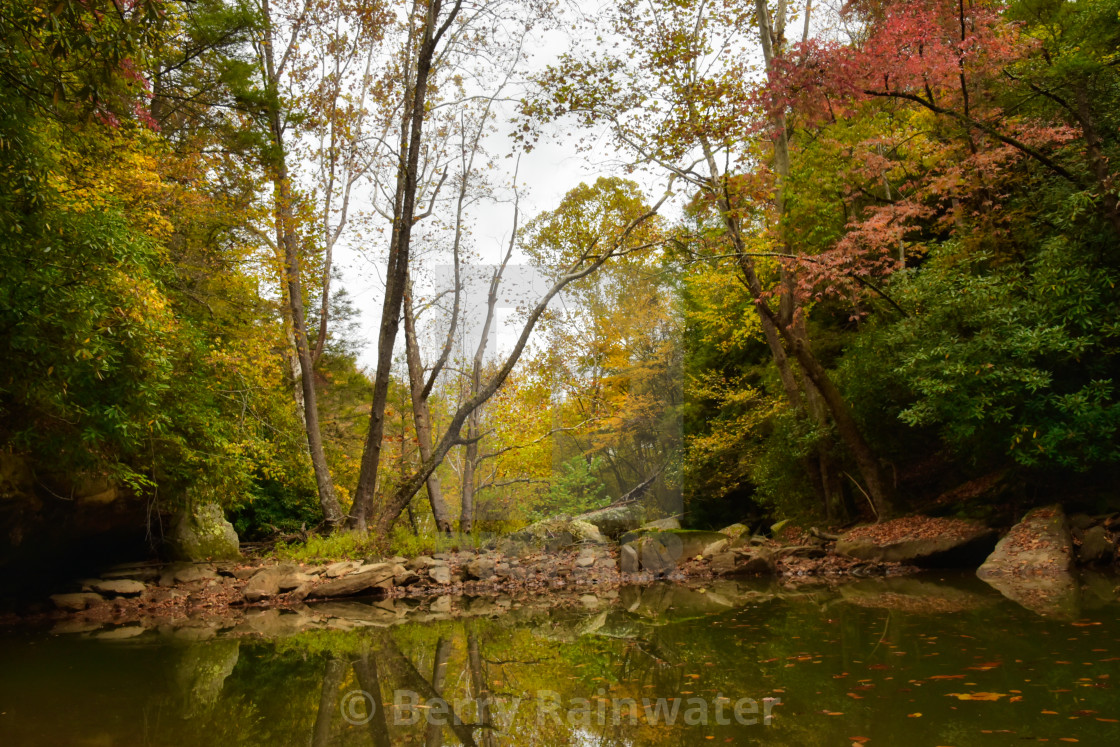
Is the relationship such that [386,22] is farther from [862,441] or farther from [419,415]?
[862,441]

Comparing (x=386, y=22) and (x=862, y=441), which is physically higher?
(x=386, y=22)

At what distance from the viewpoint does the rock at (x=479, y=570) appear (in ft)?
37.0

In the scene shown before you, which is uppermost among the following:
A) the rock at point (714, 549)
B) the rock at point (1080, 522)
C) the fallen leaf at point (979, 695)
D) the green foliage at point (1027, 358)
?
the green foliage at point (1027, 358)

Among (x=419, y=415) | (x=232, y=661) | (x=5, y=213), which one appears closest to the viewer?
(x=5, y=213)

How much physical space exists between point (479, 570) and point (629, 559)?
255cm

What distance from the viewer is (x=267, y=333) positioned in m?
12.6

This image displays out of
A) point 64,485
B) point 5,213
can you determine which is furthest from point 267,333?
point 5,213

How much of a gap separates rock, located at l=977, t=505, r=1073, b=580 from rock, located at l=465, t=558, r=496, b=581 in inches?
281

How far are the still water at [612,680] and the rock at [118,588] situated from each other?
255cm

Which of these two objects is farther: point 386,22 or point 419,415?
point 419,415

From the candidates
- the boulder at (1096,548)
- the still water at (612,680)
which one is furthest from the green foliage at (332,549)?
the boulder at (1096,548)

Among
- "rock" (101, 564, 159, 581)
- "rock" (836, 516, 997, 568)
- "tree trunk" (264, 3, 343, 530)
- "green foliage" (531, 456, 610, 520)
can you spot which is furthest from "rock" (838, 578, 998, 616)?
"green foliage" (531, 456, 610, 520)

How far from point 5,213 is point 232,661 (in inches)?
152

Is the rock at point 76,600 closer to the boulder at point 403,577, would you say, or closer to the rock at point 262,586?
the rock at point 262,586
